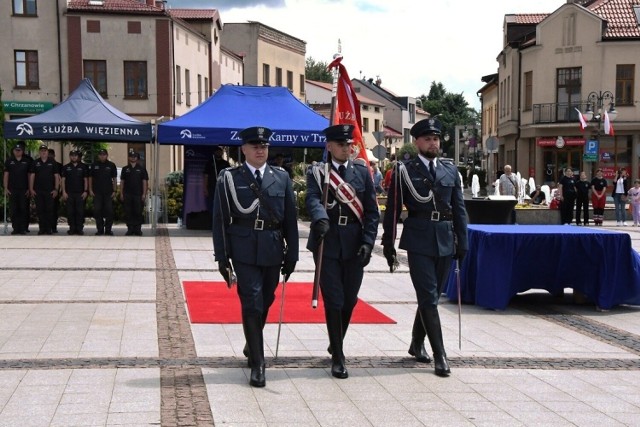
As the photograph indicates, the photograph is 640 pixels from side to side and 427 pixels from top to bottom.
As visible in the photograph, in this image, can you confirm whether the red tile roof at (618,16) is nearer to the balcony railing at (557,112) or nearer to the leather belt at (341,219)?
the balcony railing at (557,112)

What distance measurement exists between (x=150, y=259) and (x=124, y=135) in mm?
5585

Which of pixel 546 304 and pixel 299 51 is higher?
pixel 299 51

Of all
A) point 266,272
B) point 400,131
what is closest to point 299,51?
point 400,131

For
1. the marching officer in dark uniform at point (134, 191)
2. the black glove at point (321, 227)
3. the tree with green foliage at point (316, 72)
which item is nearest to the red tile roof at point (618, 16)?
the marching officer in dark uniform at point (134, 191)

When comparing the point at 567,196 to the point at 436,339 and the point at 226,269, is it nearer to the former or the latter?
the point at 436,339

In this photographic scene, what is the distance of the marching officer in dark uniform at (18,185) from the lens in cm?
2030

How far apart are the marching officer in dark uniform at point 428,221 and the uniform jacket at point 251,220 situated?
0.82 m

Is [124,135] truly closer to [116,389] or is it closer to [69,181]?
[69,181]

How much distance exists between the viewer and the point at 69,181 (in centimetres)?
2058

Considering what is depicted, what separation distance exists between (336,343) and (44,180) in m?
14.7

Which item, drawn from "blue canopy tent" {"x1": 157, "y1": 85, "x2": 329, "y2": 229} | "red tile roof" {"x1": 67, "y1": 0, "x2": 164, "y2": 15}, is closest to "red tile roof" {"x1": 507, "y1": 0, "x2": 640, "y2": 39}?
"red tile roof" {"x1": 67, "y1": 0, "x2": 164, "y2": 15}

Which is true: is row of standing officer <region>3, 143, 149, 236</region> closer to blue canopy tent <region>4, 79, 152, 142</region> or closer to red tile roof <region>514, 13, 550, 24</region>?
blue canopy tent <region>4, 79, 152, 142</region>

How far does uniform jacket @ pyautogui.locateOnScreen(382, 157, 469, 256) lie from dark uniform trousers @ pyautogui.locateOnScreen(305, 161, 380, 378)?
238 millimetres

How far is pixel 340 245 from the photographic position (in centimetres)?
717
